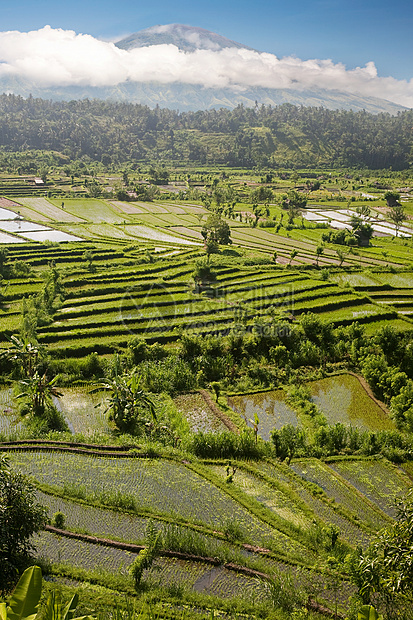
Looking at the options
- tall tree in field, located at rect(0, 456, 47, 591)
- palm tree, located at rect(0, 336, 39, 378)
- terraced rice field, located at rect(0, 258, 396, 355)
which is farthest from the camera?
terraced rice field, located at rect(0, 258, 396, 355)

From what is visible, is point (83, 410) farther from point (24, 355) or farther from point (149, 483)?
point (149, 483)

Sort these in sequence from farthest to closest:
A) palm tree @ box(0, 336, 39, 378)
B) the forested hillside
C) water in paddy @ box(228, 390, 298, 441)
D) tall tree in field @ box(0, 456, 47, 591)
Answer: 1. the forested hillside
2. palm tree @ box(0, 336, 39, 378)
3. water in paddy @ box(228, 390, 298, 441)
4. tall tree in field @ box(0, 456, 47, 591)

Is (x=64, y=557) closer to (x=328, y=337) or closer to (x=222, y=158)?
(x=328, y=337)

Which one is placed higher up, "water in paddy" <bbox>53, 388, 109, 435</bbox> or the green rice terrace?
the green rice terrace

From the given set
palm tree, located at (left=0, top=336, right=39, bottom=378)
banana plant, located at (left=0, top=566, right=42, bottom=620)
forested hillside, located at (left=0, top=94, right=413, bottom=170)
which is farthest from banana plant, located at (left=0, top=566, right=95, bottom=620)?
forested hillside, located at (left=0, top=94, right=413, bottom=170)

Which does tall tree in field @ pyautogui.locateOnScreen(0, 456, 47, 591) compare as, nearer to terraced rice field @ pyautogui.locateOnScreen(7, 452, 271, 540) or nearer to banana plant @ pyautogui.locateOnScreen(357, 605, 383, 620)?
terraced rice field @ pyautogui.locateOnScreen(7, 452, 271, 540)

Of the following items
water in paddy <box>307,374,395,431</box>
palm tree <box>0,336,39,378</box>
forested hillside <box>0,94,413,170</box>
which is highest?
forested hillside <box>0,94,413,170</box>

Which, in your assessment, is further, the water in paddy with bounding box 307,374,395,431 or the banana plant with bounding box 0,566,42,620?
the water in paddy with bounding box 307,374,395,431
